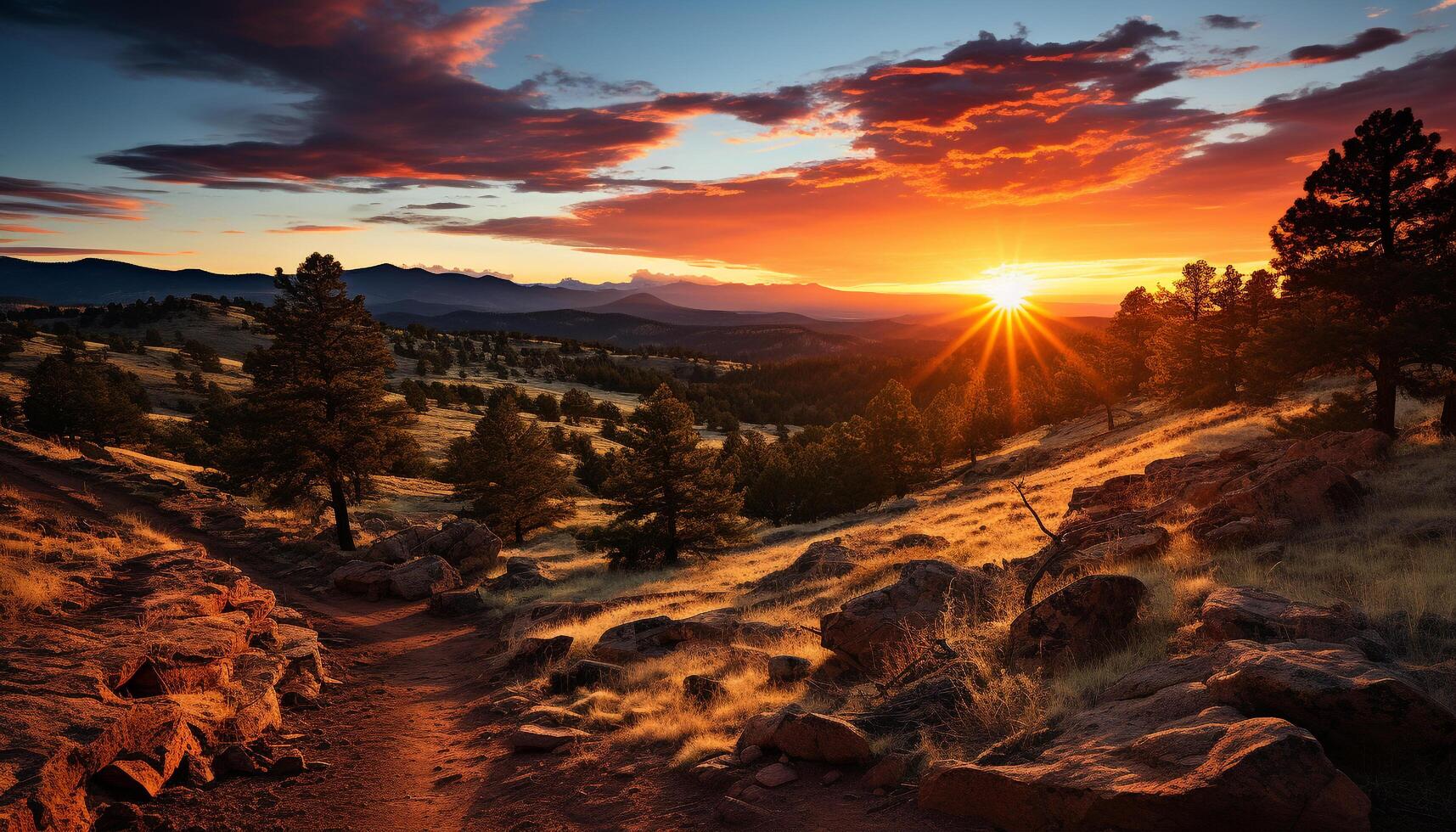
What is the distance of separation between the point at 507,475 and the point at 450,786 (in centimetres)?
3114

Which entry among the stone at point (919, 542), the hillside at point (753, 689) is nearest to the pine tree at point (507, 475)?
the hillside at point (753, 689)

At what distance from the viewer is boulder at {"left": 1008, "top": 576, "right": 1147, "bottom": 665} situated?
8094 mm

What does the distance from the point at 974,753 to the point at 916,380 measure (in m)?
149

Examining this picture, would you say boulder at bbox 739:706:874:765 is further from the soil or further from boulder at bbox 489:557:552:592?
boulder at bbox 489:557:552:592

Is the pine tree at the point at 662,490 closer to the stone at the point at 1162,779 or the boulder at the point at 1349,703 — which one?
the stone at the point at 1162,779

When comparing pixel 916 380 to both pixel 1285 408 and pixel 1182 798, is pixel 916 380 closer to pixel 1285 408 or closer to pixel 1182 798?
pixel 1285 408

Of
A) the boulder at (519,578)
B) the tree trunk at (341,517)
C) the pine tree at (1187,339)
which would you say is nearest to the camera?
the boulder at (519,578)

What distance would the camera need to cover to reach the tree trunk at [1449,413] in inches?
756

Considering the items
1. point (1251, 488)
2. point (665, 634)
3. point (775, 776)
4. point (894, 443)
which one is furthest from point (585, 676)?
point (894, 443)

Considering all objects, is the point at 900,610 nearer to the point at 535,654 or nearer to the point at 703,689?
the point at 703,689

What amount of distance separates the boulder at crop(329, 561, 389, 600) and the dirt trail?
496 millimetres

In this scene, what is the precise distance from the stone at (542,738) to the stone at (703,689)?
1600 millimetres

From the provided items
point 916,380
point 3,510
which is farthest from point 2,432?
point 916,380

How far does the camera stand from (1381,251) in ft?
69.1
